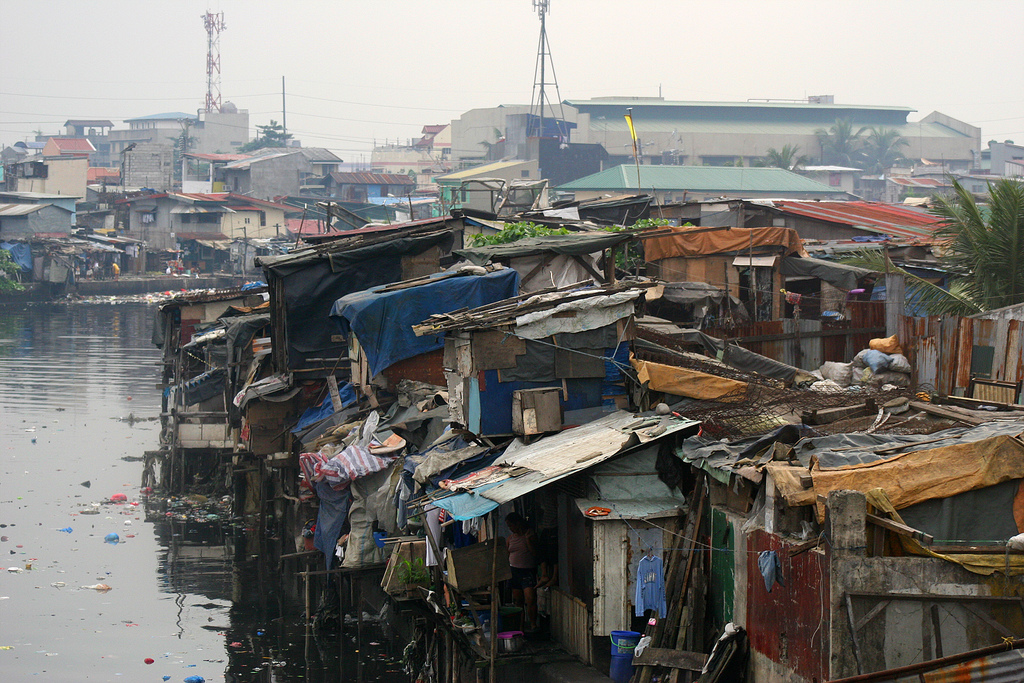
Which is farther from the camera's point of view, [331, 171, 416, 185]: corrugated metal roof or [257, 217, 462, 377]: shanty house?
[331, 171, 416, 185]: corrugated metal roof

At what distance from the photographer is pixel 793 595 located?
7441 mm

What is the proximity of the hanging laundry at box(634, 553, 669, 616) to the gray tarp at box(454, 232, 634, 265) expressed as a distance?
6232 mm

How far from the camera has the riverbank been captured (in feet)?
173

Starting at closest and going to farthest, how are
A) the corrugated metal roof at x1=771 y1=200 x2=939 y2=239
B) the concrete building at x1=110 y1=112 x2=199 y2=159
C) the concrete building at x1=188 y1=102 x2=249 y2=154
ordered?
1. the corrugated metal roof at x1=771 y1=200 x2=939 y2=239
2. the concrete building at x1=188 y1=102 x2=249 y2=154
3. the concrete building at x1=110 y1=112 x2=199 y2=159

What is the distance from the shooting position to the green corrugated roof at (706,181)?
44.6 metres

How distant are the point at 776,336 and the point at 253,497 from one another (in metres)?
11.4

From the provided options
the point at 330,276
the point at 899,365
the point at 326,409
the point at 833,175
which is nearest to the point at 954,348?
Result: the point at 899,365

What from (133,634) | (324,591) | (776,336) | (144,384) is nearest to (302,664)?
(324,591)

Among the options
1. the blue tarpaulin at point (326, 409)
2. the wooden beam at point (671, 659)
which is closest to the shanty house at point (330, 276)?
the blue tarpaulin at point (326, 409)

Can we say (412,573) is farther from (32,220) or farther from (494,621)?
(32,220)

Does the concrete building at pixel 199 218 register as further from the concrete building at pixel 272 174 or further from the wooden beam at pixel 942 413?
the wooden beam at pixel 942 413

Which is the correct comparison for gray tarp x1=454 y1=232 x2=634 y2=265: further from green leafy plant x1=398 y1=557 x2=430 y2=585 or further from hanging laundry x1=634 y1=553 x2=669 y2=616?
hanging laundry x1=634 y1=553 x2=669 y2=616

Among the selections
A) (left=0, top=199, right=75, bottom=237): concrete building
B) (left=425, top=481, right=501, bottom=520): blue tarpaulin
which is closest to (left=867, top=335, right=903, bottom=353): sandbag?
(left=425, top=481, right=501, bottom=520): blue tarpaulin

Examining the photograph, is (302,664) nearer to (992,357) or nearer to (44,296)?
(992,357)
